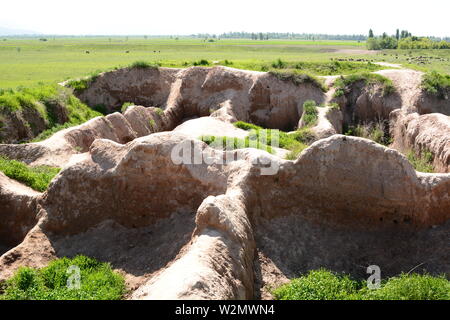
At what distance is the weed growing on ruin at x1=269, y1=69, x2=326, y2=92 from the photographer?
2691 centimetres

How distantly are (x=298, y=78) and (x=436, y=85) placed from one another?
25.0 ft

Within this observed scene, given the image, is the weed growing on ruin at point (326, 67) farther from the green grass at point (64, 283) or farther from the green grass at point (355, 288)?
the green grass at point (64, 283)

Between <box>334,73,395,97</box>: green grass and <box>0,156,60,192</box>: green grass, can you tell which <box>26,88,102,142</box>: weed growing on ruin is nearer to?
<box>0,156,60,192</box>: green grass

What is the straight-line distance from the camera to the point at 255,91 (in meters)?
27.2

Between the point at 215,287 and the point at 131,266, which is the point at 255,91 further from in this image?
the point at 215,287

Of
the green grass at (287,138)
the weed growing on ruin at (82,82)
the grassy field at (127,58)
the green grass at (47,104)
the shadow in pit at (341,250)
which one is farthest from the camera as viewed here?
the grassy field at (127,58)

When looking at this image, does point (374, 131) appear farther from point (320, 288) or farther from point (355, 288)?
point (320, 288)

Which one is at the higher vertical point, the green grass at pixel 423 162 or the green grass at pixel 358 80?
the green grass at pixel 358 80

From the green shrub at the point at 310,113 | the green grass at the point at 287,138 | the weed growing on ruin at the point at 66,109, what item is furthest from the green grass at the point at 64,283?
the green shrub at the point at 310,113

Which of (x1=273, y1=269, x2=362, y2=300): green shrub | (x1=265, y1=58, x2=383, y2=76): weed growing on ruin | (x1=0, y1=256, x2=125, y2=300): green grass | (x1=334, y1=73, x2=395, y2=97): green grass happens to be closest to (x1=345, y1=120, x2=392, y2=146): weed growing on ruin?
(x1=334, y1=73, x2=395, y2=97): green grass

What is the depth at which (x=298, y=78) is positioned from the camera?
88.5 ft

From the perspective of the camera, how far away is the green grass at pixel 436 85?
24.5m

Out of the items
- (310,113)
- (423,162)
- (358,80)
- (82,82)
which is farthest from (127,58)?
(423,162)

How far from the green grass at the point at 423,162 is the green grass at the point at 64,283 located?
37.2ft
